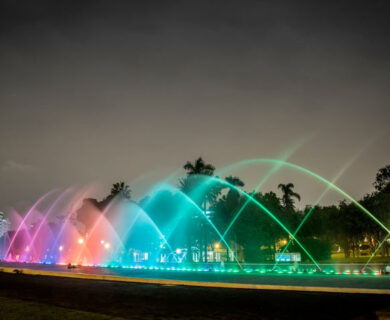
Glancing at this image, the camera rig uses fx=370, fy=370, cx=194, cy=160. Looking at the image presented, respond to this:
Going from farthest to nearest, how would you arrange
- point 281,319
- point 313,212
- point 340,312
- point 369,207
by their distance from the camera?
1. point 313,212
2. point 369,207
3. point 340,312
4. point 281,319

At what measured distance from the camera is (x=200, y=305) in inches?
488

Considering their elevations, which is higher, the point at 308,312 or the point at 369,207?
the point at 369,207

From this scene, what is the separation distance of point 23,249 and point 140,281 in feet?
281

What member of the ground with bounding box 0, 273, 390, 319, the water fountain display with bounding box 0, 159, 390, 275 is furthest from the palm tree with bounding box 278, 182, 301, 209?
the ground with bounding box 0, 273, 390, 319

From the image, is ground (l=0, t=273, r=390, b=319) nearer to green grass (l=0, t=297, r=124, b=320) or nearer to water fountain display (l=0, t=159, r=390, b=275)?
green grass (l=0, t=297, r=124, b=320)

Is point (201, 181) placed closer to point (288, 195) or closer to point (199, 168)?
point (199, 168)

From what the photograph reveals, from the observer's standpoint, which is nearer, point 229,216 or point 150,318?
point 150,318

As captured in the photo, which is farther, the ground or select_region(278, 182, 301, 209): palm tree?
select_region(278, 182, 301, 209): palm tree

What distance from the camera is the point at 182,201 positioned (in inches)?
2672

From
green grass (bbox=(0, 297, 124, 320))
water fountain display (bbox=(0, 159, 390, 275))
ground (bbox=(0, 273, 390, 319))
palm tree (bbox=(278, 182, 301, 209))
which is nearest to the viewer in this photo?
green grass (bbox=(0, 297, 124, 320))

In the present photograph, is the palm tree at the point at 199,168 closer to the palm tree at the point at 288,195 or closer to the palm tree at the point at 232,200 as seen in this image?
the palm tree at the point at 232,200

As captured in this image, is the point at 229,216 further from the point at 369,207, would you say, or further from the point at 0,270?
the point at 0,270

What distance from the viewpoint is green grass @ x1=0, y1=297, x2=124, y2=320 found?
951cm

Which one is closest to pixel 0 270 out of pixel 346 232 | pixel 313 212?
pixel 346 232
